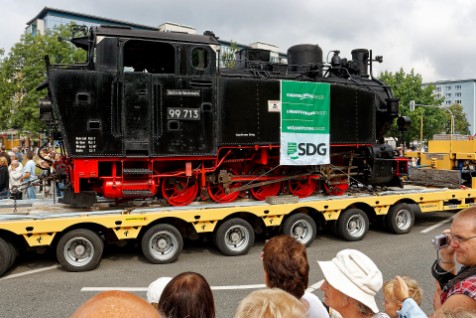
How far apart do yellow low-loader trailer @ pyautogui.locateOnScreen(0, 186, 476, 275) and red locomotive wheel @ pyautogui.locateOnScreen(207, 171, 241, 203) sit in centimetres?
36

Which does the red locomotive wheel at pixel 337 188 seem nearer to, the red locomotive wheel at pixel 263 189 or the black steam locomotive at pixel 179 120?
the black steam locomotive at pixel 179 120

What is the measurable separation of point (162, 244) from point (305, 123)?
3820 mm

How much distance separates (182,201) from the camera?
838 centimetres

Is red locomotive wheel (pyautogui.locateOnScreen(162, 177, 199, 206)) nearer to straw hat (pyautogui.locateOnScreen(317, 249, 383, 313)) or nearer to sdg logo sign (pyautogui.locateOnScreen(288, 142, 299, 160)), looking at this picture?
sdg logo sign (pyautogui.locateOnScreen(288, 142, 299, 160))

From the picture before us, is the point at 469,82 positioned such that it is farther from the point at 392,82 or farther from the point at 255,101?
the point at 255,101

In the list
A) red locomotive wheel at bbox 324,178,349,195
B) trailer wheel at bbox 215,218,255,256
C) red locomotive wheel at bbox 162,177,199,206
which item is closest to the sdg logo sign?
red locomotive wheel at bbox 324,178,349,195

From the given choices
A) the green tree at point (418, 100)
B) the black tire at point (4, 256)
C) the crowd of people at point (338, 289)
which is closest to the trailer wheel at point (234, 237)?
the black tire at point (4, 256)

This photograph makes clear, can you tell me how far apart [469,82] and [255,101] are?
4425 inches

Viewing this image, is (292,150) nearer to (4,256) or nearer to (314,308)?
(4,256)

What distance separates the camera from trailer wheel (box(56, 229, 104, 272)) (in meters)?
6.93

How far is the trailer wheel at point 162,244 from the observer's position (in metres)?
7.38

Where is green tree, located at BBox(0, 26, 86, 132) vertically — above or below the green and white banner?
above

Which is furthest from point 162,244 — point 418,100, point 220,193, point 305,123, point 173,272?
point 418,100

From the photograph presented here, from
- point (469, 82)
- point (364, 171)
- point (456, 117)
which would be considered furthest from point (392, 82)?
point (469, 82)
